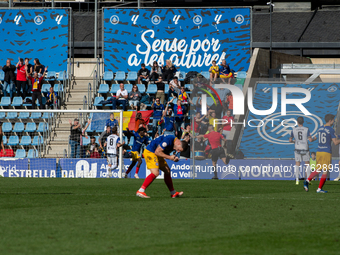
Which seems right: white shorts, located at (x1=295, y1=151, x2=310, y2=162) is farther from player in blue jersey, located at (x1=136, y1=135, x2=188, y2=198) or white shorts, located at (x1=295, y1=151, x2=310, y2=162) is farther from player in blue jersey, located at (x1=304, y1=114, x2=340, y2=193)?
player in blue jersey, located at (x1=136, y1=135, x2=188, y2=198)

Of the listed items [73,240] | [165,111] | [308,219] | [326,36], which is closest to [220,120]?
[165,111]

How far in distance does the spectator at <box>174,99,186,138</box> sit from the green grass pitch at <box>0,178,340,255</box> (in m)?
11.1

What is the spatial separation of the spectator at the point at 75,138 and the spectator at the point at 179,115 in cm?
418

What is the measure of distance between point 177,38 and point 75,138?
372 inches

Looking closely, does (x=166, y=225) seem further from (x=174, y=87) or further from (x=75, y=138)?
(x=174, y=87)

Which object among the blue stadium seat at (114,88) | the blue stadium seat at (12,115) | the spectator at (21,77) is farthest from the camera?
the blue stadium seat at (114,88)

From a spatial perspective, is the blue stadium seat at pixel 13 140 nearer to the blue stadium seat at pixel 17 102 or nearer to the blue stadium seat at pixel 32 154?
the blue stadium seat at pixel 32 154

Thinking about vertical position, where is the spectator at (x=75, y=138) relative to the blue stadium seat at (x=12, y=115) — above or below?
below

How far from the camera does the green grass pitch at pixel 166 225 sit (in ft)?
18.6

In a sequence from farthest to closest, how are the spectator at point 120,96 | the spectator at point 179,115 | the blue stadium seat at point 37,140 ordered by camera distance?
1. the spectator at point 120,96
2. the blue stadium seat at point 37,140
3. the spectator at point 179,115

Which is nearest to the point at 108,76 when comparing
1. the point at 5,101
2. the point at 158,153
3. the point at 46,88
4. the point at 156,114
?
the point at 46,88

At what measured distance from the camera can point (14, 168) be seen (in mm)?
22172

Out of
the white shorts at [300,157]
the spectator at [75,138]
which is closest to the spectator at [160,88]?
the spectator at [75,138]

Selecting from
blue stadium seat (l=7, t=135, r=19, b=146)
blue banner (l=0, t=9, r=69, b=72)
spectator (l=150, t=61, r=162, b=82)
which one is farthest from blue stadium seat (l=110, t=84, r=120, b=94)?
blue stadium seat (l=7, t=135, r=19, b=146)
